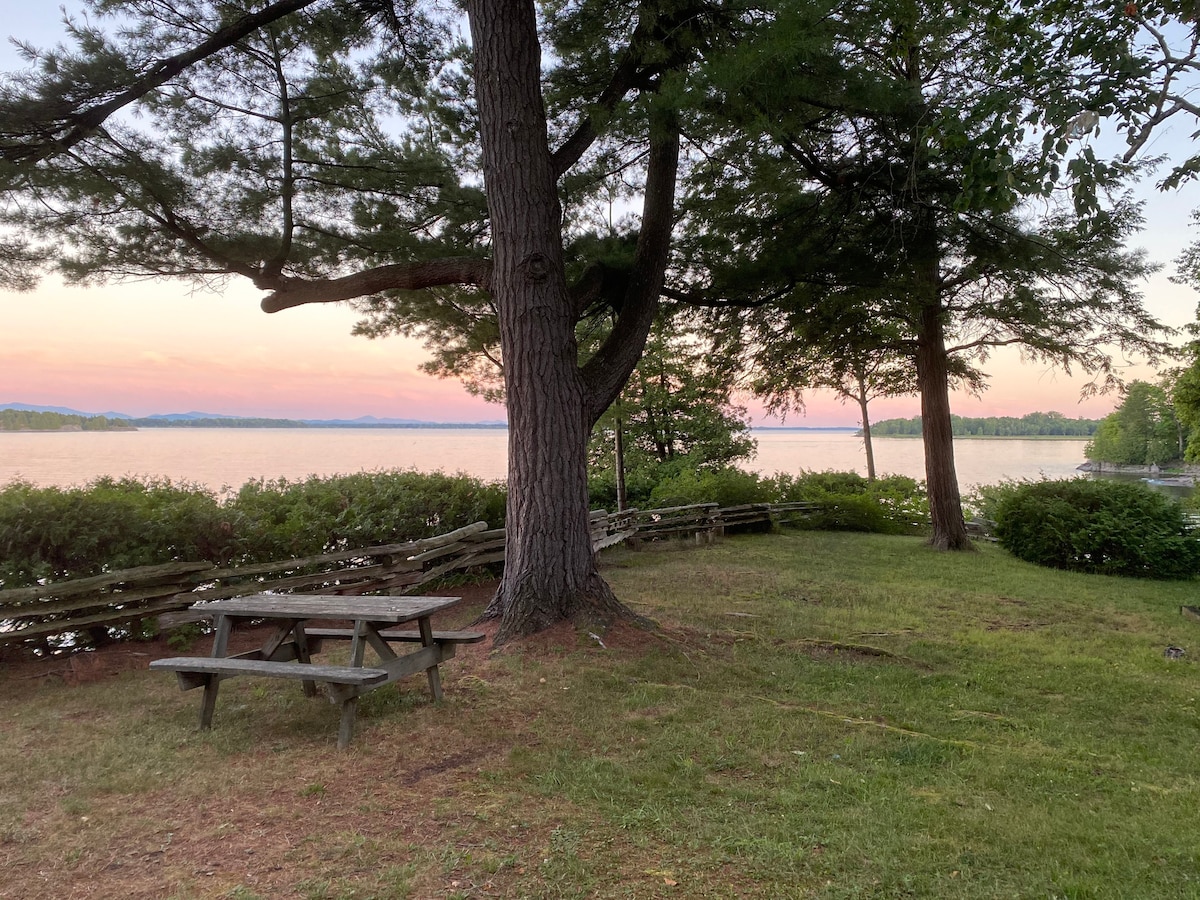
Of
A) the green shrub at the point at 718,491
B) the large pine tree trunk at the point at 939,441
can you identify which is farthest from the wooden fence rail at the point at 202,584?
the large pine tree trunk at the point at 939,441

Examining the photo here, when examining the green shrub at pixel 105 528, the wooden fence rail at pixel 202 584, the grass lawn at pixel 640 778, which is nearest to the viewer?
the grass lawn at pixel 640 778

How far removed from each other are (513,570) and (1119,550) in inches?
457

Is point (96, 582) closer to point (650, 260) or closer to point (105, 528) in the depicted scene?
point (105, 528)

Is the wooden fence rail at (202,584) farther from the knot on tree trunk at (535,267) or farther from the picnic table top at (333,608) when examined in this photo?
the knot on tree trunk at (535,267)

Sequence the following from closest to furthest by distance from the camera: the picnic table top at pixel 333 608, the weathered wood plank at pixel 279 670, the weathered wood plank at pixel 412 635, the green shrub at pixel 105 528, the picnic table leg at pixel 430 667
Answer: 1. the weathered wood plank at pixel 279 670
2. the picnic table top at pixel 333 608
3. the picnic table leg at pixel 430 667
4. the weathered wood plank at pixel 412 635
5. the green shrub at pixel 105 528

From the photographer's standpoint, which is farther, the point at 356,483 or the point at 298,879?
the point at 356,483

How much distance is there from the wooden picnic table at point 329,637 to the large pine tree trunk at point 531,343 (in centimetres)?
128

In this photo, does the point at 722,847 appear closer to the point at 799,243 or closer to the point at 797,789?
the point at 797,789

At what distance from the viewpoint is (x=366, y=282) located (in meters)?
6.84

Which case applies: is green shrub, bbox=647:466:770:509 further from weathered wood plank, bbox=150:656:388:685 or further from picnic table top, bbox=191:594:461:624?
weathered wood plank, bbox=150:656:388:685

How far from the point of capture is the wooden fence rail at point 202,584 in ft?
18.3

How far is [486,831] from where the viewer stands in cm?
298

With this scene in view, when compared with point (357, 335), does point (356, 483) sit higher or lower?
lower

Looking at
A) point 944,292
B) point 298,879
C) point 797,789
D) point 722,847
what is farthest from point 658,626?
point 944,292
